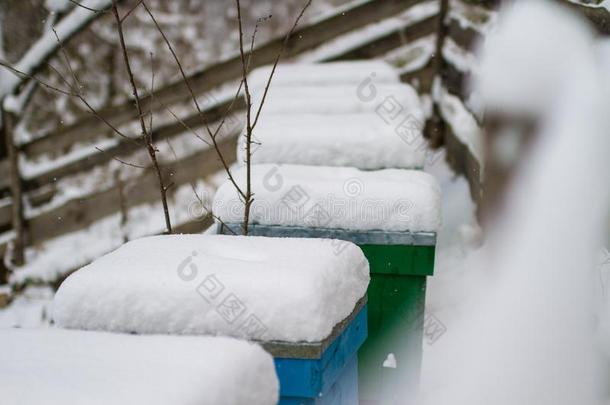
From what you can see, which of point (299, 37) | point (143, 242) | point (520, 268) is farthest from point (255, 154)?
point (299, 37)

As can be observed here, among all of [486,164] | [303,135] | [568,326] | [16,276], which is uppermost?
[303,135]

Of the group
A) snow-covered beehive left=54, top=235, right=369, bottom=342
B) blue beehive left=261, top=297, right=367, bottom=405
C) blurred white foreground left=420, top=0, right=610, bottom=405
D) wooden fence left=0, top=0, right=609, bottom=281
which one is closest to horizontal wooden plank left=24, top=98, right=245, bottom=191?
wooden fence left=0, top=0, right=609, bottom=281

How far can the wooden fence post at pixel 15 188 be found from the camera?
610cm

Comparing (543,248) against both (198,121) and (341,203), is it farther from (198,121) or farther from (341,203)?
(198,121)

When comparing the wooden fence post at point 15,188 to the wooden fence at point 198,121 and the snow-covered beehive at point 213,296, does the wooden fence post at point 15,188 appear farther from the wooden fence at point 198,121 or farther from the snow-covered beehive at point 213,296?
the snow-covered beehive at point 213,296

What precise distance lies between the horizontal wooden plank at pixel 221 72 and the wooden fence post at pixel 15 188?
0.50 ft

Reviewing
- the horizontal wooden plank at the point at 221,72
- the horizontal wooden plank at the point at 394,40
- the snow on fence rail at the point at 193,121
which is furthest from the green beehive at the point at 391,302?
the horizontal wooden plank at the point at 394,40

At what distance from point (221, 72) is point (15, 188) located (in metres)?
2.29

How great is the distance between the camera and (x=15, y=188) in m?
6.30

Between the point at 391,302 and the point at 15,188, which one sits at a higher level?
the point at 391,302

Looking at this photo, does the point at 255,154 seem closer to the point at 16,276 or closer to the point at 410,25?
the point at 410,25

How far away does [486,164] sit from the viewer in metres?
4.28

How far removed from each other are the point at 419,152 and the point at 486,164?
1101 millimetres

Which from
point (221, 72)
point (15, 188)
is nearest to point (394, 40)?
point (221, 72)
